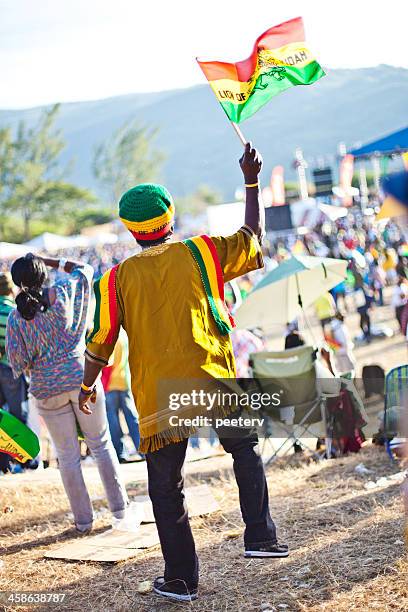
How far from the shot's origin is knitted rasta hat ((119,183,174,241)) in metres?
3.59

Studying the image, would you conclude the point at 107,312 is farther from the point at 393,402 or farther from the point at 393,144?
the point at 393,144

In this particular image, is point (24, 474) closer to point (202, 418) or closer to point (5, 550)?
point (5, 550)

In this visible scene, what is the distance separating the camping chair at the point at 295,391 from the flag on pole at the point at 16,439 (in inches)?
94.1

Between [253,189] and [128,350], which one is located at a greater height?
[253,189]

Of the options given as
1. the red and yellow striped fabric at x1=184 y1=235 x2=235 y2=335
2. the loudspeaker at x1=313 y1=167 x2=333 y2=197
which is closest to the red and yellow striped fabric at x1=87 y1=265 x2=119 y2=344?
the red and yellow striped fabric at x1=184 y1=235 x2=235 y2=335

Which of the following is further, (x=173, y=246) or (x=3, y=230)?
(x=3, y=230)

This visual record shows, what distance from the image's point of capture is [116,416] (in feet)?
25.1

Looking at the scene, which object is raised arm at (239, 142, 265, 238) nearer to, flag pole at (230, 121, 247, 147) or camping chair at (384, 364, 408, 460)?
flag pole at (230, 121, 247, 147)

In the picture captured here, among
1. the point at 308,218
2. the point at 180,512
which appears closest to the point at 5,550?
the point at 180,512

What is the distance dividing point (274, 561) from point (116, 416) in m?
3.89

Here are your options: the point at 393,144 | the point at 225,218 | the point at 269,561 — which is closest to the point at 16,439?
the point at 269,561

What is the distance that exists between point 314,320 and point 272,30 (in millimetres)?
15322

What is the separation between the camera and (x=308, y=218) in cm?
3119

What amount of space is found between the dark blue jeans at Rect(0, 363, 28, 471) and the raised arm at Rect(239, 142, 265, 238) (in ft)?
11.3
